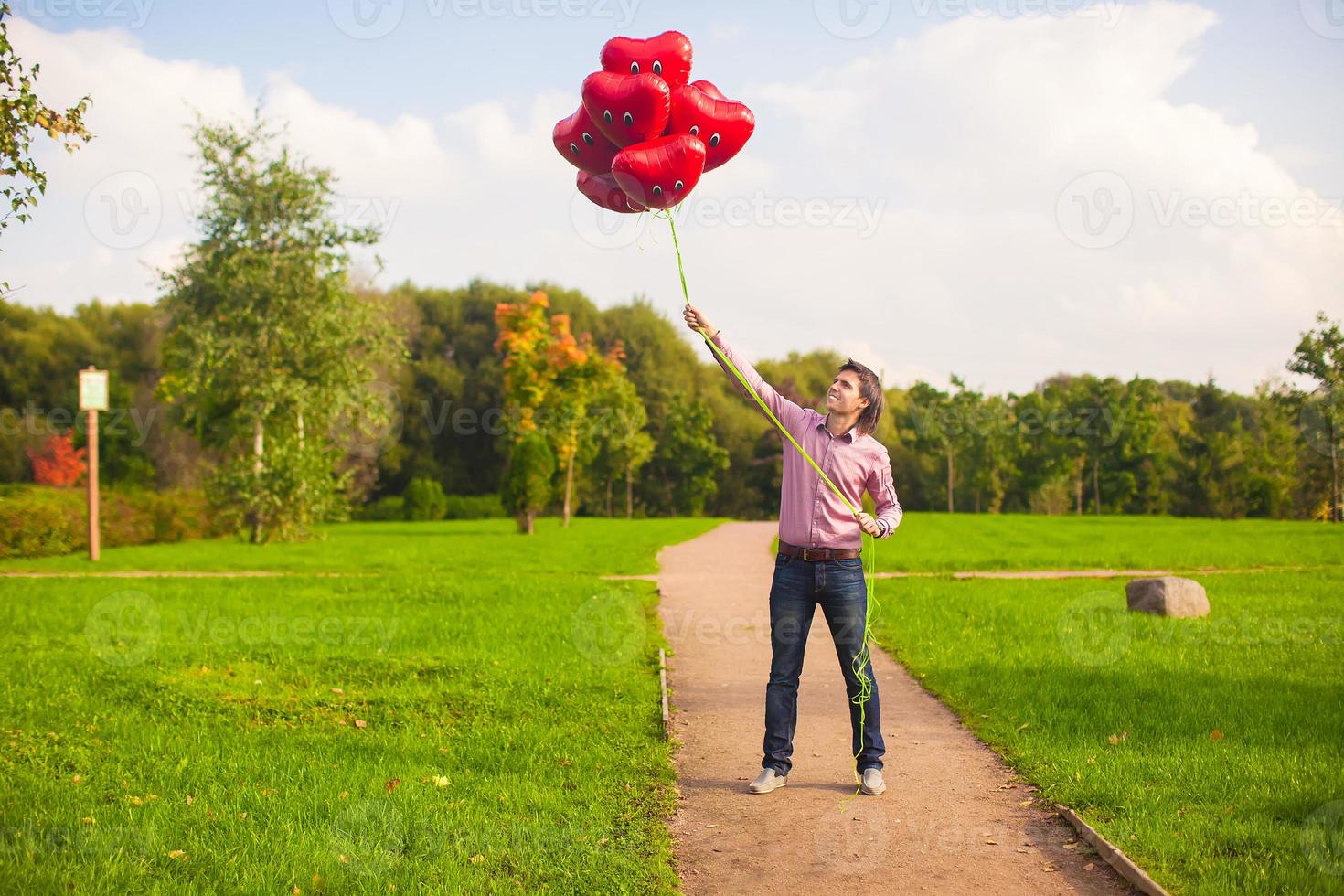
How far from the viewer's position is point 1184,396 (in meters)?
69.0

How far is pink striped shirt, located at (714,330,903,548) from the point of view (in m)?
5.53

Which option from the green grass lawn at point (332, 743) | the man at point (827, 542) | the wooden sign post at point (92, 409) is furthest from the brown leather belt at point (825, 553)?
the wooden sign post at point (92, 409)

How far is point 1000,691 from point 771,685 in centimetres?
308

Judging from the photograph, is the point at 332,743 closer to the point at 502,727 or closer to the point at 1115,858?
the point at 502,727

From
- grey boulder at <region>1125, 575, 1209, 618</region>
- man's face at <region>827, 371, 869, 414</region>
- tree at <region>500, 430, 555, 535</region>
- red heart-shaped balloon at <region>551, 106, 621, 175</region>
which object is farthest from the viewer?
tree at <region>500, 430, 555, 535</region>

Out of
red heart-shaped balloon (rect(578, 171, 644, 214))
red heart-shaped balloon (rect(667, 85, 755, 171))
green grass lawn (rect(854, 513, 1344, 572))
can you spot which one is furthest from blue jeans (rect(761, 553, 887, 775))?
green grass lawn (rect(854, 513, 1344, 572))

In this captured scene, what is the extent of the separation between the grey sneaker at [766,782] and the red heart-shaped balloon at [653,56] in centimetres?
379

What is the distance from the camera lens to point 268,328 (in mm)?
25531

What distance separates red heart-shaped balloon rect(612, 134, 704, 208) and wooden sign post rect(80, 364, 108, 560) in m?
17.5

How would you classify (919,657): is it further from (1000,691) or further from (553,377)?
(553,377)
